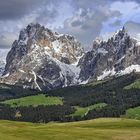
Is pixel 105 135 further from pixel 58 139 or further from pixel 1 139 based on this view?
pixel 1 139

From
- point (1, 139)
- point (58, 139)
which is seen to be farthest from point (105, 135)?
point (1, 139)

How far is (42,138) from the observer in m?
140

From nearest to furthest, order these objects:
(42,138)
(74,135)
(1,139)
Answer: (1,139) < (42,138) < (74,135)

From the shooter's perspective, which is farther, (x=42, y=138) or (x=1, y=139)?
(x=42, y=138)

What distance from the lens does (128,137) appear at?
150 metres

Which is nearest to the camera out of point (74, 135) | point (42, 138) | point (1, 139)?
point (1, 139)

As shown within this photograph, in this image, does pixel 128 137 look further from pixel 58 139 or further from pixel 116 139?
pixel 58 139

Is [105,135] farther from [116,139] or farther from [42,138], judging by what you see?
[42,138]

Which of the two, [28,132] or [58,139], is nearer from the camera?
[58,139]

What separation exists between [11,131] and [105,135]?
29.7 metres

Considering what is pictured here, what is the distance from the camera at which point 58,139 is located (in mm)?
139875

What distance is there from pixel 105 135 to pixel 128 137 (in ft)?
26.8

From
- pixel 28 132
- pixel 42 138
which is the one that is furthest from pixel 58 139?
pixel 28 132

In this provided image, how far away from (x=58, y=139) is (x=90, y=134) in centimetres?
1806
